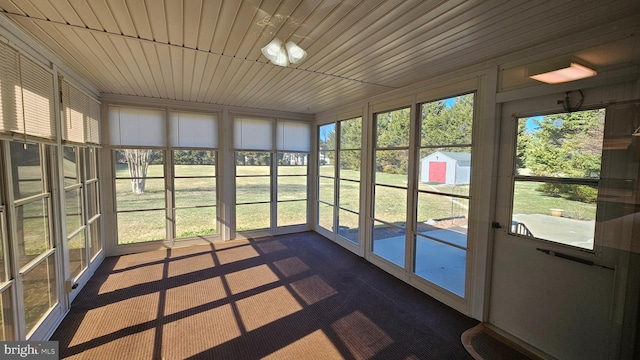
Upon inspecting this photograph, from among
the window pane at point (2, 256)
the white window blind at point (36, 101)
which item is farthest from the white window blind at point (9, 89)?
the window pane at point (2, 256)

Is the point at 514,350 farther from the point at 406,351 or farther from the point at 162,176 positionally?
the point at 162,176

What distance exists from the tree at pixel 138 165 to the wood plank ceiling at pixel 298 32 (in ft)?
5.20

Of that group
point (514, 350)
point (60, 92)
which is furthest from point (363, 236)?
point (60, 92)

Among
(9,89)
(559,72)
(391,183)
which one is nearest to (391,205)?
(391,183)

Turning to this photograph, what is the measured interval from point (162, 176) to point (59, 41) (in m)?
2.83

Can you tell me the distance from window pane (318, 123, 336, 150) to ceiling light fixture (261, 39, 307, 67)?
286cm

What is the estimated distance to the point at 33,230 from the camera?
2.37 meters

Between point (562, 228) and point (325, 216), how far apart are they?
4.17 metres

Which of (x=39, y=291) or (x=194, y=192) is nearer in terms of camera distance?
(x=39, y=291)

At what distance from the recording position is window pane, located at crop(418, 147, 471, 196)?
2975mm

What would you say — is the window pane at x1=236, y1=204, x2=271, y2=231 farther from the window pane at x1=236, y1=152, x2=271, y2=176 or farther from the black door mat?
the black door mat

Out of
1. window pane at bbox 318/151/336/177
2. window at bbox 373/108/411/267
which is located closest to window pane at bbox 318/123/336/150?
window pane at bbox 318/151/336/177

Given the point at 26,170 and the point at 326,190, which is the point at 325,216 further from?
the point at 26,170

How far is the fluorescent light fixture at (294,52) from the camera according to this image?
7.73 ft
